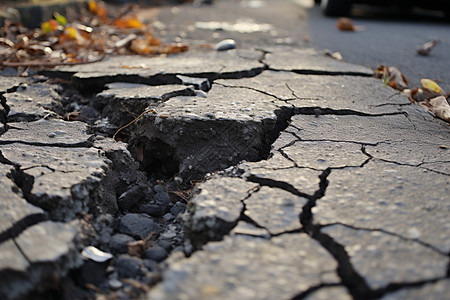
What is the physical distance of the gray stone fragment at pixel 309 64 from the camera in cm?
286

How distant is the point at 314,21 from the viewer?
5.50 metres

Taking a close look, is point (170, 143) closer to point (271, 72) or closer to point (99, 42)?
point (271, 72)

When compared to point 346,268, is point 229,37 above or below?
below

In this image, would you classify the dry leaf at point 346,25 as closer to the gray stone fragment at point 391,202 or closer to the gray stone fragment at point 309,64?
the gray stone fragment at point 309,64

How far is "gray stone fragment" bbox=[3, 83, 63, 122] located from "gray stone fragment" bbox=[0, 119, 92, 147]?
0.10m

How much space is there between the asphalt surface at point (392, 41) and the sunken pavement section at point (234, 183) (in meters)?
0.80

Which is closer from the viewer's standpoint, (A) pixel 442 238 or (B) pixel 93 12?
(A) pixel 442 238

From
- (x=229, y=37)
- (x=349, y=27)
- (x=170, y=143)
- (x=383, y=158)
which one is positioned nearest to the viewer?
(x=383, y=158)

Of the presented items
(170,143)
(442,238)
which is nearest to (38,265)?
(170,143)

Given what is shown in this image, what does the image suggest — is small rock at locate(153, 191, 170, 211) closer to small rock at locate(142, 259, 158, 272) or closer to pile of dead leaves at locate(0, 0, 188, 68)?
small rock at locate(142, 259, 158, 272)

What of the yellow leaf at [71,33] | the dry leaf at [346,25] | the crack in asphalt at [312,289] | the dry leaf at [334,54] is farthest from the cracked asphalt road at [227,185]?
the dry leaf at [346,25]

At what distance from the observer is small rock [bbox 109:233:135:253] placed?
1.34m

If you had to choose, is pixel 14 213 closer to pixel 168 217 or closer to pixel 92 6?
pixel 168 217

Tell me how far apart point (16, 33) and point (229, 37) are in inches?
74.3
